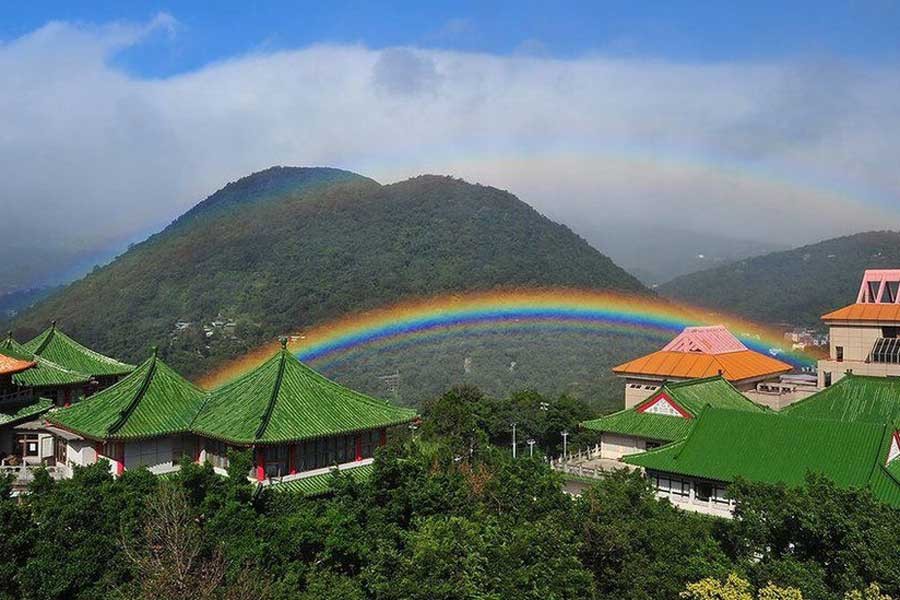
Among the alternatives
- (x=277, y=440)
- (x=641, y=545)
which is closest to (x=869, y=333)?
(x=641, y=545)

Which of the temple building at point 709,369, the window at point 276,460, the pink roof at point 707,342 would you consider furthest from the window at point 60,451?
the pink roof at point 707,342

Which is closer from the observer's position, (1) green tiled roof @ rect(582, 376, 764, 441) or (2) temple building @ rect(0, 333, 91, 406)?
(2) temple building @ rect(0, 333, 91, 406)

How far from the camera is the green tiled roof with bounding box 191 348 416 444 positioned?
20297 mm

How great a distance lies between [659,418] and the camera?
3142 cm

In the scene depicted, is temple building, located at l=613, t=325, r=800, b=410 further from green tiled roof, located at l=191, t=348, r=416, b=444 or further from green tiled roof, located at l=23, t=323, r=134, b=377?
green tiled roof, located at l=23, t=323, r=134, b=377

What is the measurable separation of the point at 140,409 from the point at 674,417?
19604mm

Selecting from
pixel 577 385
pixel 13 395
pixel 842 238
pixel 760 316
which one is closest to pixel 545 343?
pixel 577 385

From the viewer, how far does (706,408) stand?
1065 inches

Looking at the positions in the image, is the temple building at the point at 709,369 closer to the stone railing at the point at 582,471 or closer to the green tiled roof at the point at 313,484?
the stone railing at the point at 582,471

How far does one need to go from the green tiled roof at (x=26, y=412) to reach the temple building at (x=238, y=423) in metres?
3.86

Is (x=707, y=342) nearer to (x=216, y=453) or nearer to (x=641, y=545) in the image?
(x=641, y=545)

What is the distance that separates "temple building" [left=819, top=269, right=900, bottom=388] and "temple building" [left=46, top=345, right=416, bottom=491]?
30997 mm

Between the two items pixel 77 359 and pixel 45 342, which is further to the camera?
pixel 77 359

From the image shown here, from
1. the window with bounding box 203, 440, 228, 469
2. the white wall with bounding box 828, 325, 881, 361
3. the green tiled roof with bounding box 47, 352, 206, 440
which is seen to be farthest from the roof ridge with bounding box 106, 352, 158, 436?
the white wall with bounding box 828, 325, 881, 361
